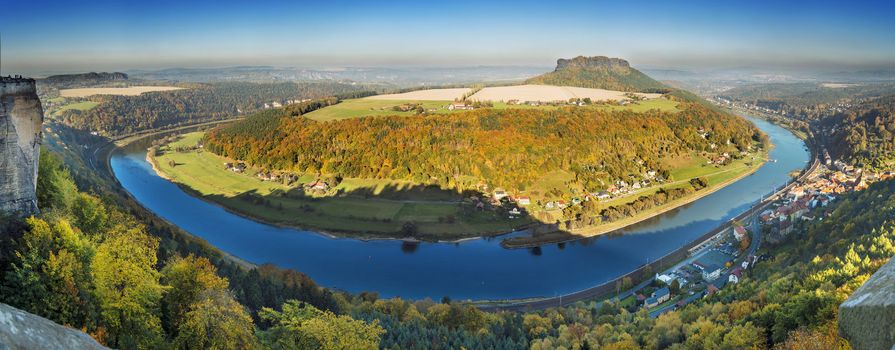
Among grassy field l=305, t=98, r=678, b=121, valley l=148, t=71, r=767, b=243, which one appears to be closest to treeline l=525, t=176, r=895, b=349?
valley l=148, t=71, r=767, b=243

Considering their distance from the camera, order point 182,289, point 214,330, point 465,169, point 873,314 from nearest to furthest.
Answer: point 873,314, point 214,330, point 182,289, point 465,169

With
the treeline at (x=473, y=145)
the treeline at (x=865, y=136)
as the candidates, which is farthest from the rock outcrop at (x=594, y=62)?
the treeline at (x=473, y=145)

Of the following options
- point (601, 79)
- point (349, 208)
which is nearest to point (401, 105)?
point (349, 208)

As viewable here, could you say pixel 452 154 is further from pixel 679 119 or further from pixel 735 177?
pixel 679 119

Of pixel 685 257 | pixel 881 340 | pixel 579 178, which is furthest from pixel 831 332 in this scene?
pixel 579 178

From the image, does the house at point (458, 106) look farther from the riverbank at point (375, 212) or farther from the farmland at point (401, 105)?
the riverbank at point (375, 212)

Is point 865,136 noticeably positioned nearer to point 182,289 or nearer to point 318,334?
point 318,334

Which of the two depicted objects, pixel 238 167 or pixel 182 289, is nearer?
pixel 182 289

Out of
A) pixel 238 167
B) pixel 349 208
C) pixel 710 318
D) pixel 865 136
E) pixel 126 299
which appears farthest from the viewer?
pixel 865 136
